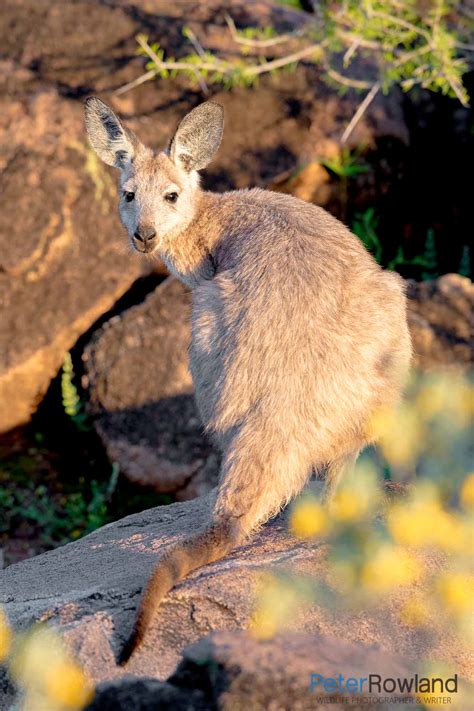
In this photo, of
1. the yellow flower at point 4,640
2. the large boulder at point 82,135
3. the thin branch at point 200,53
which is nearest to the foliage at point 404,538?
the yellow flower at point 4,640

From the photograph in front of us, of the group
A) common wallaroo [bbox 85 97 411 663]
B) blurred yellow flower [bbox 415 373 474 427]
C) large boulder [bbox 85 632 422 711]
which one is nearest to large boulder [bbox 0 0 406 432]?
common wallaroo [bbox 85 97 411 663]

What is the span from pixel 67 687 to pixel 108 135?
11.3ft

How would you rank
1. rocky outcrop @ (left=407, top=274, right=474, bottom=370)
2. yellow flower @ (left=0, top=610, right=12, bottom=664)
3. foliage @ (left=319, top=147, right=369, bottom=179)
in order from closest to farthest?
yellow flower @ (left=0, top=610, right=12, bottom=664)
rocky outcrop @ (left=407, top=274, right=474, bottom=370)
foliage @ (left=319, top=147, right=369, bottom=179)

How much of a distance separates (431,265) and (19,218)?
327cm

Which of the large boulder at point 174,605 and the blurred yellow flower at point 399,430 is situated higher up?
the blurred yellow flower at point 399,430

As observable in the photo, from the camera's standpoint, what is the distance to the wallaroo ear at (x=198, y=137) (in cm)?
518

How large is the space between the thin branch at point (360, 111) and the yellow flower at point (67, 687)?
5.14 meters

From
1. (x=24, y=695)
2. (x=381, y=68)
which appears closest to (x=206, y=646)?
(x=24, y=695)

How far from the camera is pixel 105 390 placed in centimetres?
698

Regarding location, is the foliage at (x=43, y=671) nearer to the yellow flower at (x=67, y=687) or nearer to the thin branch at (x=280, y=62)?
the yellow flower at (x=67, y=687)

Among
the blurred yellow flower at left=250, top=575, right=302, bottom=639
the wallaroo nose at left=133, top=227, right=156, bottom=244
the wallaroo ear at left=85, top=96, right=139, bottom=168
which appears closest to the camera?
the blurred yellow flower at left=250, top=575, right=302, bottom=639

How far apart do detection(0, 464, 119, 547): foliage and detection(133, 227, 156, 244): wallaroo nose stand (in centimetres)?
221

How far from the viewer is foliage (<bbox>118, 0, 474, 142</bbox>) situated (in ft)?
23.4

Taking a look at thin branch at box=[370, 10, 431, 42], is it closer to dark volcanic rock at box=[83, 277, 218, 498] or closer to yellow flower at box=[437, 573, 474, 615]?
dark volcanic rock at box=[83, 277, 218, 498]
